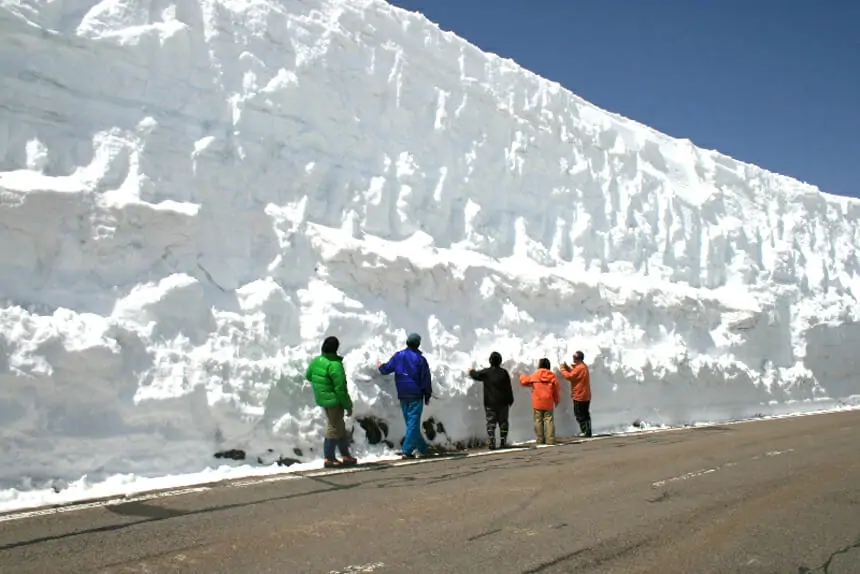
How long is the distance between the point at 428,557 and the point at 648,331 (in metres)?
14.9

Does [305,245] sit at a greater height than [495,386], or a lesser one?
greater

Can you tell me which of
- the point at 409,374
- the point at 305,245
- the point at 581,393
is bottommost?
the point at 581,393

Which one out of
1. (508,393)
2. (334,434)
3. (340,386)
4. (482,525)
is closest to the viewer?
(482,525)

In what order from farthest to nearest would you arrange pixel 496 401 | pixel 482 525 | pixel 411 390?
pixel 496 401 < pixel 411 390 < pixel 482 525

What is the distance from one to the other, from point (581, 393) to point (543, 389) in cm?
166

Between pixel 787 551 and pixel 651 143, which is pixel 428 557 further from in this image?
pixel 651 143

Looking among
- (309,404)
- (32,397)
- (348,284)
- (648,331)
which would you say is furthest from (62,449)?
(648,331)

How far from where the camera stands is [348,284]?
41.4 feet

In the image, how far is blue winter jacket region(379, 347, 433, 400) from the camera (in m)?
10.4

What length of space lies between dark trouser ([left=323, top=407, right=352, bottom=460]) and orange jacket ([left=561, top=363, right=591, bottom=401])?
6.14 meters

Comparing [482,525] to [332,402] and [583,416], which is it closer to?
[332,402]

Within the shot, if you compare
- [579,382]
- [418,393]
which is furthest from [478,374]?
[579,382]

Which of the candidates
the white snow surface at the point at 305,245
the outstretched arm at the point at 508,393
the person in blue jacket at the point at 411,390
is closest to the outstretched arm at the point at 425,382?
the person in blue jacket at the point at 411,390

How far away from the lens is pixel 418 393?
10430 millimetres
